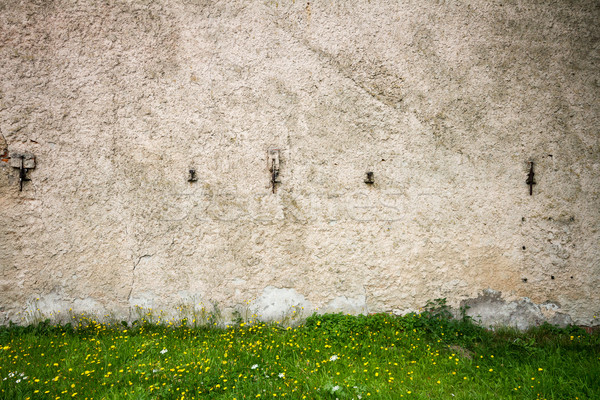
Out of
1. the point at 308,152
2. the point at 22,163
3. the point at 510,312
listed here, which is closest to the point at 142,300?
the point at 22,163

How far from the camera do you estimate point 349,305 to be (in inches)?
147

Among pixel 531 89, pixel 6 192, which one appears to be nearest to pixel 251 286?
pixel 6 192

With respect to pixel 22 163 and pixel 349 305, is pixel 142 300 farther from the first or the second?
pixel 349 305

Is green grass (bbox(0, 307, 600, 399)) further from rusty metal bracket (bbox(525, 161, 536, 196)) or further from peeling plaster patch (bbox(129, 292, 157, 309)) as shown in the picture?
rusty metal bracket (bbox(525, 161, 536, 196))

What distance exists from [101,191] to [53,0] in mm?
2209

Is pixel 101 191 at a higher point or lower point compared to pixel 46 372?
higher

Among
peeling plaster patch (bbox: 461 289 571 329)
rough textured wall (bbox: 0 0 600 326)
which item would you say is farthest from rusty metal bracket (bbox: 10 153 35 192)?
peeling plaster patch (bbox: 461 289 571 329)

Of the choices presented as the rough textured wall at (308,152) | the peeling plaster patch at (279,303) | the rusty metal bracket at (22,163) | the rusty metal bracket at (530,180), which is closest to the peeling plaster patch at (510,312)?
the rough textured wall at (308,152)

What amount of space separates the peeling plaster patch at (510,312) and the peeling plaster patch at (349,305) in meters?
1.12

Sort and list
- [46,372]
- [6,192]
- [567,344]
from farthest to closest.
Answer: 1. [6,192]
2. [567,344]
3. [46,372]

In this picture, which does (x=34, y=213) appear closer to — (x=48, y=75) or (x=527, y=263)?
(x=48, y=75)

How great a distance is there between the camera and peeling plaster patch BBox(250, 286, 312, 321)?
369 centimetres

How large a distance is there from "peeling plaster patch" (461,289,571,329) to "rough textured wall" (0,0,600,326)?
0.02 metres

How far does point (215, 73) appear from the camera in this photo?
375cm
